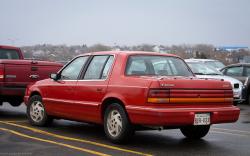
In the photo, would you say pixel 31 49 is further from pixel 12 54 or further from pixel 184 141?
pixel 184 141

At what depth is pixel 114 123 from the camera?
27.3 feet

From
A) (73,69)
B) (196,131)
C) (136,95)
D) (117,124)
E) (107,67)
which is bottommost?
(196,131)

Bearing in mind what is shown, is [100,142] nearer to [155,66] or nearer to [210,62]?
[155,66]

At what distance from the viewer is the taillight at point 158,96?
24.9 ft

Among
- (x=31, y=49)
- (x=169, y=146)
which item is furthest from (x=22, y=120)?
(x=31, y=49)

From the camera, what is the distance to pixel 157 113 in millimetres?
7488

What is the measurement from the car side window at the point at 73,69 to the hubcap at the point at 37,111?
98cm

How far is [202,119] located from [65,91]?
2.93 m

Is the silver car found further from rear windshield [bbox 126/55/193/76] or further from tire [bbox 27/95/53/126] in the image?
rear windshield [bbox 126/55/193/76]

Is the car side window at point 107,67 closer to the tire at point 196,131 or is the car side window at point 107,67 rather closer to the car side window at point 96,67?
the car side window at point 96,67

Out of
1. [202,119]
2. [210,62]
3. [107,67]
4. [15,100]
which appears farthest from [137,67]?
[210,62]

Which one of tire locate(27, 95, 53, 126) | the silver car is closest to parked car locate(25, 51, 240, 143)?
tire locate(27, 95, 53, 126)

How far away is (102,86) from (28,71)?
4.01 metres

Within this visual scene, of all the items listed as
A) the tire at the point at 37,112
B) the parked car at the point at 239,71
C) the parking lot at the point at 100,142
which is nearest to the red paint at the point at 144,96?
the parking lot at the point at 100,142
